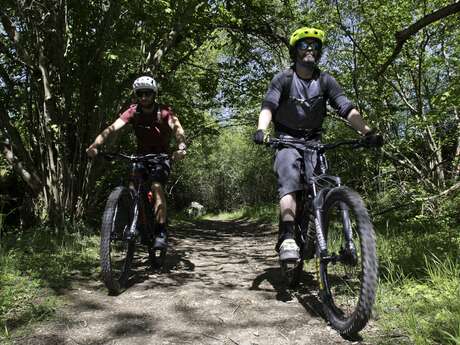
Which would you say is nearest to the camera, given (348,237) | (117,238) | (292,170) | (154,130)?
(348,237)

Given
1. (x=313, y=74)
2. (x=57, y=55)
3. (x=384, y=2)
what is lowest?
(x=313, y=74)

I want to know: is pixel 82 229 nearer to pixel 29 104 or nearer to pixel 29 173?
pixel 29 173

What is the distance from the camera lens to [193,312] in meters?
3.31

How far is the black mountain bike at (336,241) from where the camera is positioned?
2502mm

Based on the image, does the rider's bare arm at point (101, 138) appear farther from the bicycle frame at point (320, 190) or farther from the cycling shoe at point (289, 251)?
the cycling shoe at point (289, 251)

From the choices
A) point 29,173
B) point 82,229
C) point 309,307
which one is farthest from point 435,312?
point 29,173

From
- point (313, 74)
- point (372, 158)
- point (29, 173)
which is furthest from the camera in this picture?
point (372, 158)

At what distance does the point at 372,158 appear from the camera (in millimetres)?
10133

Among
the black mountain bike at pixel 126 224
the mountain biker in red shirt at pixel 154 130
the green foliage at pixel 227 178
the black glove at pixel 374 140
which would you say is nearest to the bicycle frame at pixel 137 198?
the black mountain bike at pixel 126 224

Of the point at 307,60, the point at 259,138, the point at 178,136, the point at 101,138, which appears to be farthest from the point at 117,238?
the point at 307,60

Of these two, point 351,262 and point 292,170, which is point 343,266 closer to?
point 351,262

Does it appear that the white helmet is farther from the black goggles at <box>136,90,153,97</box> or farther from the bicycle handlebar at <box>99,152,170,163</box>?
the bicycle handlebar at <box>99,152,170,163</box>

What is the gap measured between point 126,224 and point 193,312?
1.26 metres

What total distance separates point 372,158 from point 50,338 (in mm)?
8921
